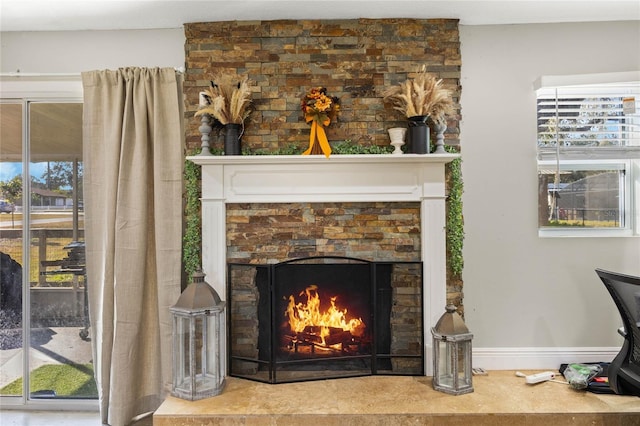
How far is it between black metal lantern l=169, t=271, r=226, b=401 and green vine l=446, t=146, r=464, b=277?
1399 mm

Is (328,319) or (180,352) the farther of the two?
(328,319)

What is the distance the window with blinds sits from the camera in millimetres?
2539

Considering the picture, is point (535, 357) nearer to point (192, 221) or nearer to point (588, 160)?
point (588, 160)

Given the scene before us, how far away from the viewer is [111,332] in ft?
7.87

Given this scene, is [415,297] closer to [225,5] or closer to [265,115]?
[265,115]

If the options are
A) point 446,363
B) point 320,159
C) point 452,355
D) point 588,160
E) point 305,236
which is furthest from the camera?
point 588,160

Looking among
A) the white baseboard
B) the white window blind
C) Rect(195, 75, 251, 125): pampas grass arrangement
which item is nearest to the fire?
the white baseboard

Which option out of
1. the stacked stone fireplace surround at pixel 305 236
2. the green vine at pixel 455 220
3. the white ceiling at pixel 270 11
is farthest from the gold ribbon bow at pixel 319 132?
the green vine at pixel 455 220

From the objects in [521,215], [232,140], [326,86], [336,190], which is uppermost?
[326,86]

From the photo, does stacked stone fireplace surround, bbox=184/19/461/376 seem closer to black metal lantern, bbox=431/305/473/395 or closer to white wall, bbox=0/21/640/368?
white wall, bbox=0/21/640/368

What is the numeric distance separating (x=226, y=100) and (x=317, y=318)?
1.40 metres

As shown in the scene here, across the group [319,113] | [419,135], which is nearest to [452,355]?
[419,135]

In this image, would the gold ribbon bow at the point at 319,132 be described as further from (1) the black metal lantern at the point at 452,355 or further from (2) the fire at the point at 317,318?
(1) the black metal lantern at the point at 452,355

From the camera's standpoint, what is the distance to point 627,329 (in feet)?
6.16
